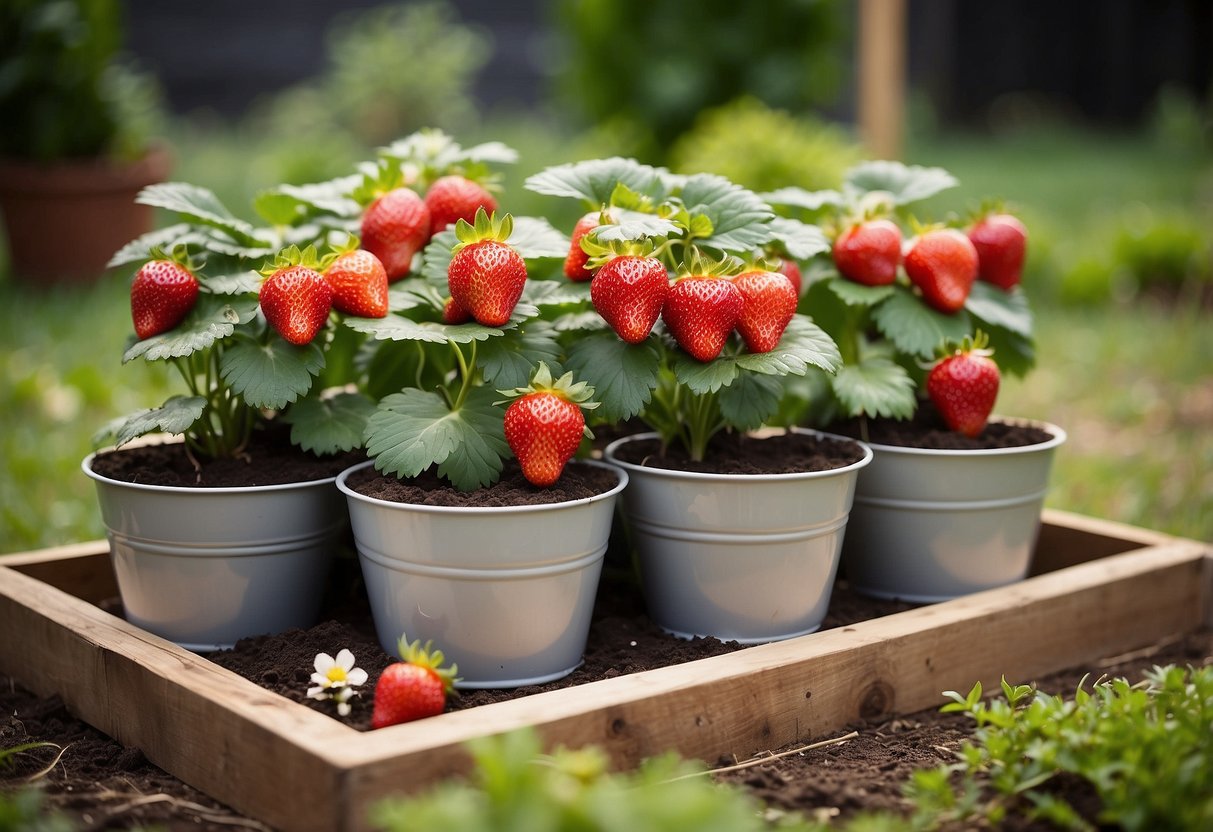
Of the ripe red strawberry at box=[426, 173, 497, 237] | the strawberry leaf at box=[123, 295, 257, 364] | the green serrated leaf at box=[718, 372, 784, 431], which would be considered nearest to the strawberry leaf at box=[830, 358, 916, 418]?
the green serrated leaf at box=[718, 372, 784, 431]

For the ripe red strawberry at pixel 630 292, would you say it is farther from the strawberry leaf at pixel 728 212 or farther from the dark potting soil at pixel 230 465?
the dark potting soil at pixel 230 465

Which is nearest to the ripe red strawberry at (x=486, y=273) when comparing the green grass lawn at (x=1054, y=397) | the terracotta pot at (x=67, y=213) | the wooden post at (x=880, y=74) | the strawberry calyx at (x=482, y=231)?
the strawberry calyx at (x=482, y=231)

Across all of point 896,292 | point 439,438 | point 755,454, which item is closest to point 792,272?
point 896,292

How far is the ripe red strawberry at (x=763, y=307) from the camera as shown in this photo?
1.72 m

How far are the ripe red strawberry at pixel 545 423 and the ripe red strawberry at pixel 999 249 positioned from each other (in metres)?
0.86

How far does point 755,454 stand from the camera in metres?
1.87

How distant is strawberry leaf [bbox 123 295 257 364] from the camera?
1.67m

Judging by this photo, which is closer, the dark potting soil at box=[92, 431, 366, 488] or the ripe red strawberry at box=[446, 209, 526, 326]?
the ripe red strawberry at box=[446, 209, 526, 326]

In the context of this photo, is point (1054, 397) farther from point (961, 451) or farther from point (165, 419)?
point (165, 419)

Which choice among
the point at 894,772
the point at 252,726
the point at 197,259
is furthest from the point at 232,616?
the point at 894,772

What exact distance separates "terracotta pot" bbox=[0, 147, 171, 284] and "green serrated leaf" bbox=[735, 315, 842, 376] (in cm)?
371

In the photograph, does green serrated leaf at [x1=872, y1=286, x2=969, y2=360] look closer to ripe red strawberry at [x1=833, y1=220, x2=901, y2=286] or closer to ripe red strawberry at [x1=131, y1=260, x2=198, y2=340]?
ripe red strawberry at [x1=833, y1=220, x2=901, y2=286]

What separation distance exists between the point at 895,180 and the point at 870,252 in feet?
0.98

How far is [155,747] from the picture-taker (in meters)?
1.60
